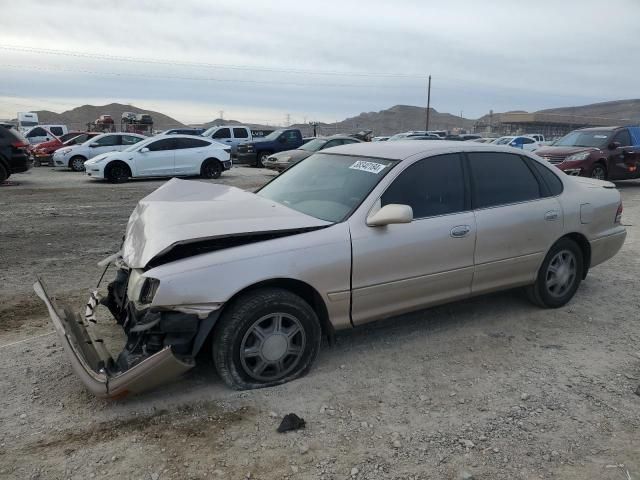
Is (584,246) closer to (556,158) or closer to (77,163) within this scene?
(556,158)

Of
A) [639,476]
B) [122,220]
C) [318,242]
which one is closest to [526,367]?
[639,476]

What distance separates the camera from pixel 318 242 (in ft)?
11.6

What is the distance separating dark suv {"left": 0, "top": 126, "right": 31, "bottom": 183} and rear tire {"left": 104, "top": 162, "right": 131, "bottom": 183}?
208 cm

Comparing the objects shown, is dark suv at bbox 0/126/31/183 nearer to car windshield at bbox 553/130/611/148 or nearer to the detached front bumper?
the detached front bumper

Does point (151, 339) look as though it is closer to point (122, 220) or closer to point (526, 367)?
point (526, 367)

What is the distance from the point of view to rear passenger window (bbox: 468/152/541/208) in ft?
14.4

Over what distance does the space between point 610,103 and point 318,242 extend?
142420 millimetres

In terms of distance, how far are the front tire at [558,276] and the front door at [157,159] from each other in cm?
1343

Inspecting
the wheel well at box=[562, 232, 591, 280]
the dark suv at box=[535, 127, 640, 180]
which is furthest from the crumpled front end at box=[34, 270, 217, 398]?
the dark suv at box=[535, 127, 640, 180]

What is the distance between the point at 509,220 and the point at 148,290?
298 cm

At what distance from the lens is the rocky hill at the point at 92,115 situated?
8456 cm

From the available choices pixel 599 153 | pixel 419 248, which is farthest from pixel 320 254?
pixel 599 153

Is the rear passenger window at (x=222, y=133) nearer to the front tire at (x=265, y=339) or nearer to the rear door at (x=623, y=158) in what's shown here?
the rear door at (x=623, y=158)

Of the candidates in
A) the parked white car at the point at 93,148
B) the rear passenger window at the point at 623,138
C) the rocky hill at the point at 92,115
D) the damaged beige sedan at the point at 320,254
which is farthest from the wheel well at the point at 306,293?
the rocky hill at the point at 92,115
